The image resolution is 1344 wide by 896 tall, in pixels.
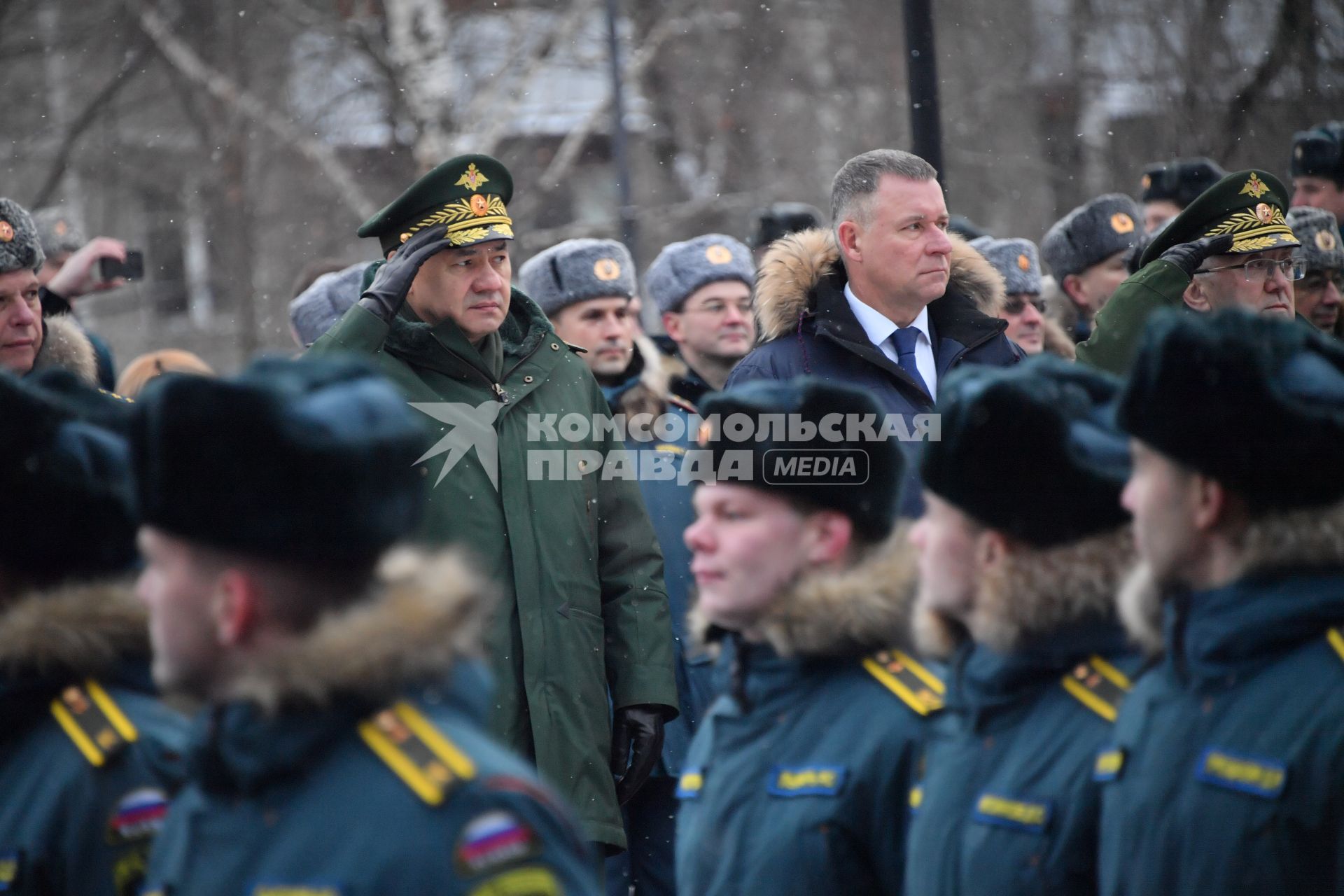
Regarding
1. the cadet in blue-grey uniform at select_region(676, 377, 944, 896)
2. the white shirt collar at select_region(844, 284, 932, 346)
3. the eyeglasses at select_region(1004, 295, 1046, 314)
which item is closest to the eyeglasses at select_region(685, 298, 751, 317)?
the eyeglasses at select_region(1004, 295, 1046, 314)

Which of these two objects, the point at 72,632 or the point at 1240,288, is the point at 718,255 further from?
the point at 72,632

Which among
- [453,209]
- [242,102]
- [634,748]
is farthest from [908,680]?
[242,102]

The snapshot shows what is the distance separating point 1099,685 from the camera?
303 cm

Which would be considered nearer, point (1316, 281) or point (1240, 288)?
point (1240, 288)

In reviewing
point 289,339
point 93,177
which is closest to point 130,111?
point 93,177

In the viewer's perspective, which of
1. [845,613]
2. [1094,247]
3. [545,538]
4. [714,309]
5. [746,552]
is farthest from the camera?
[1094,247]

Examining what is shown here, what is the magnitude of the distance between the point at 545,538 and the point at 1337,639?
2.47 meters

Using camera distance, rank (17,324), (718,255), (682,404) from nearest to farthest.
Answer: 1. (17,324)
2. (682,404)
3. (718,255)

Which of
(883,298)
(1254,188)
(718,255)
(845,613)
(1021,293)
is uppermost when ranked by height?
(1254,188)

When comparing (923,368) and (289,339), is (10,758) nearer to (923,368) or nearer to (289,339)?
(923,368)

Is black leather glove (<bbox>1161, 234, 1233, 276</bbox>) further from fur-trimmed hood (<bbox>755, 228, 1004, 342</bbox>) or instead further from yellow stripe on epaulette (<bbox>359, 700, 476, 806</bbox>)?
yellow stripe on epaulette (<bbox>359, 700, 476, 806</bbox>)

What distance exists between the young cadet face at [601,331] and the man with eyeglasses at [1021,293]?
1623 millimetres

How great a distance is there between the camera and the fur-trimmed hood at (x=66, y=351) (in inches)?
214

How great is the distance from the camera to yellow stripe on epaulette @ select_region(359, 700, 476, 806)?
2264mm
